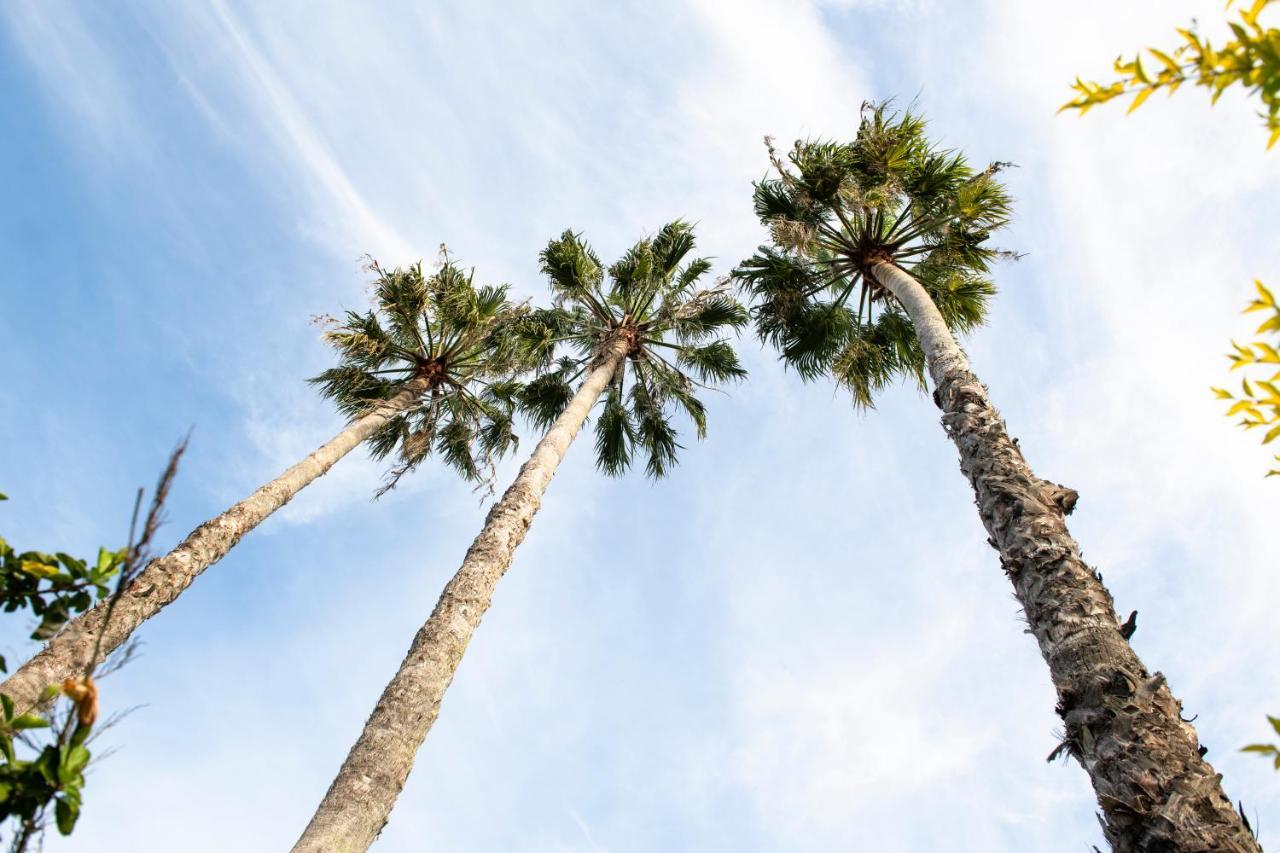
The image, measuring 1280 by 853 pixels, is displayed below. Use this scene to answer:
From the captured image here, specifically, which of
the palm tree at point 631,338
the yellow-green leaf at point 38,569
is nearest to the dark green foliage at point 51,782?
the yellow-green leaf at point 38,569

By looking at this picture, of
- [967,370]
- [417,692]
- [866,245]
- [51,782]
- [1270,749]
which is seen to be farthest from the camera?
[866,245]

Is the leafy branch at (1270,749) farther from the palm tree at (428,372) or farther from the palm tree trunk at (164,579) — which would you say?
the palm tree at (428,372)

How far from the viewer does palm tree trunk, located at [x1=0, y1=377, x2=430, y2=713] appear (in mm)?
5754

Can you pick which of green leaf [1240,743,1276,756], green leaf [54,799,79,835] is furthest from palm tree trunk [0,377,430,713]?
green leaf [1240,743,1276,756]

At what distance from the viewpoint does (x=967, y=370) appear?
664 centimetres

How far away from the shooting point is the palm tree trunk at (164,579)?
5754 millimetres

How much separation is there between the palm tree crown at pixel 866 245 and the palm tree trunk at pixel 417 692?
190 inches

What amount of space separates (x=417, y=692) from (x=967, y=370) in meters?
5.48

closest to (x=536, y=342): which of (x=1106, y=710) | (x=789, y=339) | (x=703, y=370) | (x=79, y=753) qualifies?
(x=703, y=370)

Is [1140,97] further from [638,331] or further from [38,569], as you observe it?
[638,331]

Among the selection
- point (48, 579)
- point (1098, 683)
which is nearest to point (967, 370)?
point (1098, 683)

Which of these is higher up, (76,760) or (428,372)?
(428,372)

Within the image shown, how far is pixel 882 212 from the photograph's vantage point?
31.4ft

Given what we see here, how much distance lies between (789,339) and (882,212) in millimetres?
2366
